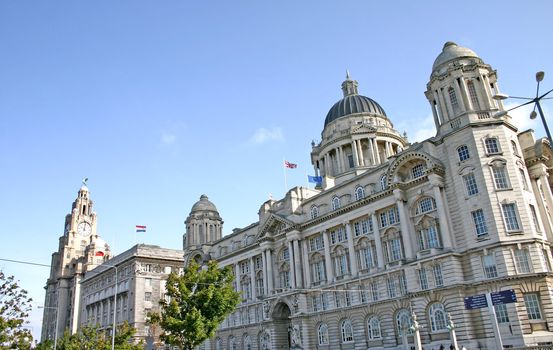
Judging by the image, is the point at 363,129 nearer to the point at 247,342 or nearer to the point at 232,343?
the point at 247,342

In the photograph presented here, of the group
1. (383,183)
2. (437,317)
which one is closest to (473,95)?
(383,183)

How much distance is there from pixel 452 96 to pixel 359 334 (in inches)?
1071

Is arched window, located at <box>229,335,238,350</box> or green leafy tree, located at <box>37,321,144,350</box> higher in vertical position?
green leafy tree, located at <box>37,321,144,350</box>

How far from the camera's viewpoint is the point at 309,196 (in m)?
67.1

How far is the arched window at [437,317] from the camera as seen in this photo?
145 feet

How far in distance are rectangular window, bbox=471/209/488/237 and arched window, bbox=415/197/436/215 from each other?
14.6ft

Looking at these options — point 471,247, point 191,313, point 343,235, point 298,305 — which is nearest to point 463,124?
point 471,247

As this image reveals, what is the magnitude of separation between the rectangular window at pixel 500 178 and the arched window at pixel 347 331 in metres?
21.6

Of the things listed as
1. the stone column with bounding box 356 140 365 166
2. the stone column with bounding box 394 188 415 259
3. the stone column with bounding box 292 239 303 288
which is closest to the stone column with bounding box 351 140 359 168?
the stone column with bounding box 356 140 365 166

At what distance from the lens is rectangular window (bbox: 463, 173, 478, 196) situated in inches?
1790

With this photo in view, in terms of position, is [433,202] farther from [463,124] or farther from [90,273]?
[90,273]

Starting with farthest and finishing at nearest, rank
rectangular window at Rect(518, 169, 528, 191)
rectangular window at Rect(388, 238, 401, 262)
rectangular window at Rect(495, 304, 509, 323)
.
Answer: rectangular window at Rect(388, 238, 401, 262) < rectangular window at Rect(518, 169, 528, 191) < rectangular window at Rect(495, 304, 509, 323)

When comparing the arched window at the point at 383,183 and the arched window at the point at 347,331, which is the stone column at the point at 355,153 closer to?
the arched window at the point at 383,183

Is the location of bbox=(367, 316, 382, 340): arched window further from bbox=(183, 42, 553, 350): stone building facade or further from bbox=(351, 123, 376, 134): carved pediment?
bbox=(351, 123, 376, 134): carved pediment
